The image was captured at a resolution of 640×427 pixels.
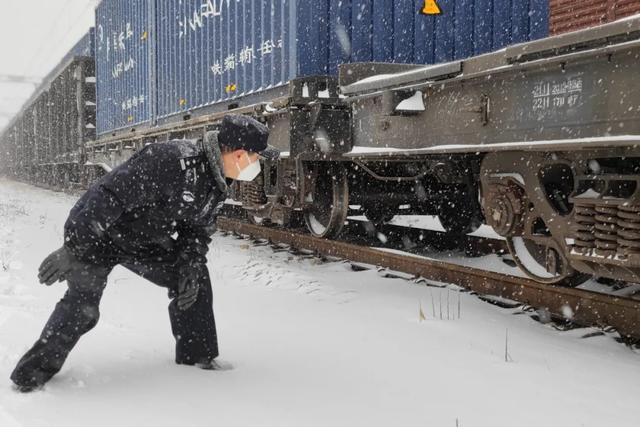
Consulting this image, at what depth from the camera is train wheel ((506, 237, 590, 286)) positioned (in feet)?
13.9

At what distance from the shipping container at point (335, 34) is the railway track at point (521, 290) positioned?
1855 mm

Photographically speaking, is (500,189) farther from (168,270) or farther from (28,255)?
(28,255)

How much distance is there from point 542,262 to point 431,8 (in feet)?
8.59

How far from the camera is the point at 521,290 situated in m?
4.34

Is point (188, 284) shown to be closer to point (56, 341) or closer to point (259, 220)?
point (56, 341)

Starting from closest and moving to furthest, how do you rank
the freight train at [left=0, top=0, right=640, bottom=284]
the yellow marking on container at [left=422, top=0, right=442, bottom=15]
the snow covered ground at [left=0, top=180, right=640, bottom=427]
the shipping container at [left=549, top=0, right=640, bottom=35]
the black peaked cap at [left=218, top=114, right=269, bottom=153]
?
1. the snow covered ground at [left=0, top=180, right=640, bottom=427]
2. the black peaked cap at [left=218, top=114, right=269, bottom=153]
3. the freight train at [left=0, top=0, right=640, bottom=284]
4. the shipping container at [left=549, top=0, right=640, bottom=35]
5. the yellow marking on container at [left=422, top=0, right=442, bottom=15]

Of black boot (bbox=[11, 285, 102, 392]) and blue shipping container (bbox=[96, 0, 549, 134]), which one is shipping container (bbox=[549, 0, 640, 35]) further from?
black boot (bbox=[11, 285, 102, 392])

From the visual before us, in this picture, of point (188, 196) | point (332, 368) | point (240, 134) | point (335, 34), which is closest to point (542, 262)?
point (332, 368)

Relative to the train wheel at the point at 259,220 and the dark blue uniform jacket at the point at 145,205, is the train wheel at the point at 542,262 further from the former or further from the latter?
the train wheel at the point at 259,220

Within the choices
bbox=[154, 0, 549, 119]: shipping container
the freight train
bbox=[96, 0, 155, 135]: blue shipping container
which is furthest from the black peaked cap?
bbox=[96, 0, 155, 135]: blue shipping container

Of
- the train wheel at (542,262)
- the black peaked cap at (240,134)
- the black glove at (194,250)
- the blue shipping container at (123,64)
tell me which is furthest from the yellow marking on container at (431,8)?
the blue shipping container at (123,64)

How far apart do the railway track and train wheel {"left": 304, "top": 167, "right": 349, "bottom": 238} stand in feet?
0.75

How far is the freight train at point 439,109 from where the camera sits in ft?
12.0

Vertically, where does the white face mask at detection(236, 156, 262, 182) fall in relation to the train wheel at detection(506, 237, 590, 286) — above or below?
above
